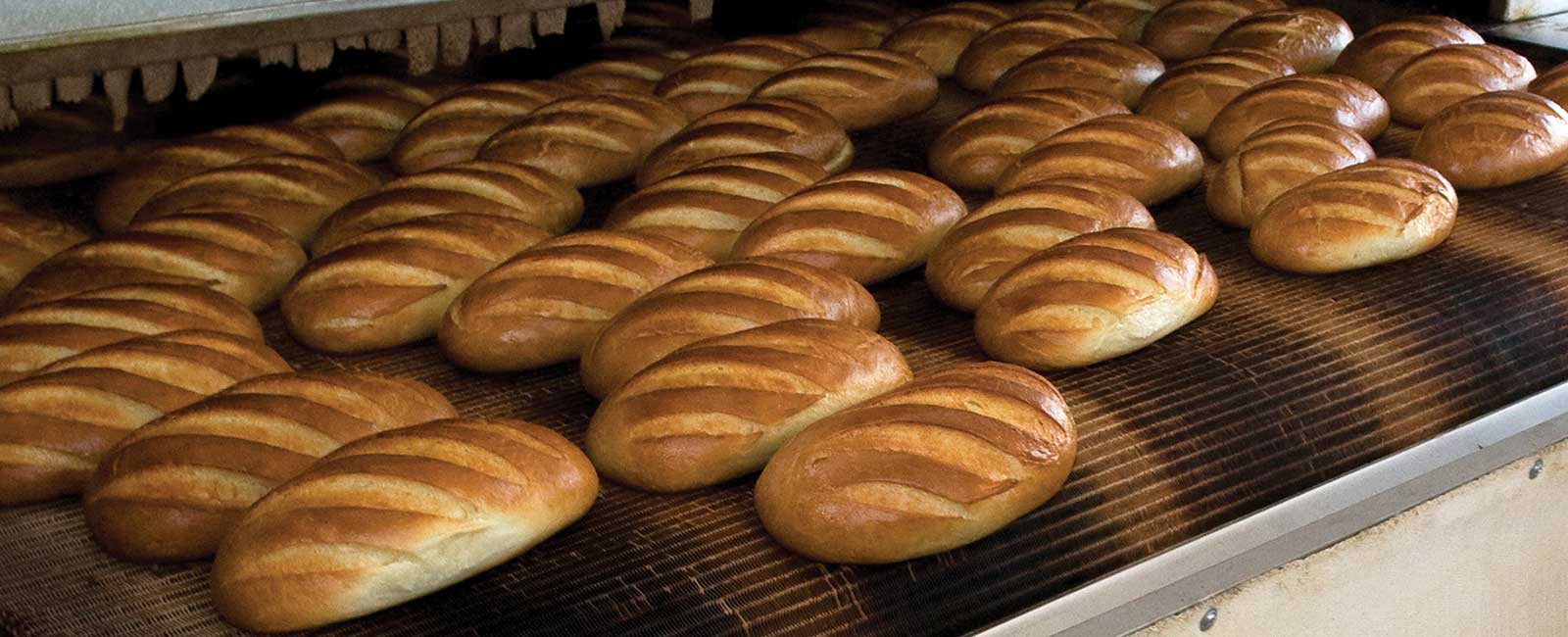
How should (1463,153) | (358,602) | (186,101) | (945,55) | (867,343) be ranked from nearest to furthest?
(358,602), (867,343), (1463,153), (186,101), (945,55)

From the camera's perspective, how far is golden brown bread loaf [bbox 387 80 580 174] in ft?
9.42

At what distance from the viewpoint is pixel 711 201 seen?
2.41 meters

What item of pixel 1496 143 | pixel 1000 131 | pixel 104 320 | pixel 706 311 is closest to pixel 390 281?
pixel 104 320

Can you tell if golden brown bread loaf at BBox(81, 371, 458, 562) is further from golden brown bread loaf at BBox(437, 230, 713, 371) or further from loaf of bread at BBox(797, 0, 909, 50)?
loaf of bread at BBox(797, 0, 909, 50)

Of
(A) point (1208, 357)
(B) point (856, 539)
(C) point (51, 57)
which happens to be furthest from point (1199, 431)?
(C) point (51, 57)

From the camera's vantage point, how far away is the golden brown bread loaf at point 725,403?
5.59 feet

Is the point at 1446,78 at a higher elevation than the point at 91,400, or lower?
higher

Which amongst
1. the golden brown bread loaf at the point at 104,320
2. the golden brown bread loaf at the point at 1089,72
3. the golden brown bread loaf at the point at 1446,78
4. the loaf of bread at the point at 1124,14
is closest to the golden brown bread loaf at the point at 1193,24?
the loaf of bread at the point at 1124,14

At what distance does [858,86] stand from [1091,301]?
1179 millimetres

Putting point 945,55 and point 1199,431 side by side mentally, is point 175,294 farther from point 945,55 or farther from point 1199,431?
point 945,55

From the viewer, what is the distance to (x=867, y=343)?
5.95 feet

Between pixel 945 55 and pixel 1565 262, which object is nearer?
pixel 1565 262

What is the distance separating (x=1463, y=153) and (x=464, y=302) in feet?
5.80

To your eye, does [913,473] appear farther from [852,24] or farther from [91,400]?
[852,24]
